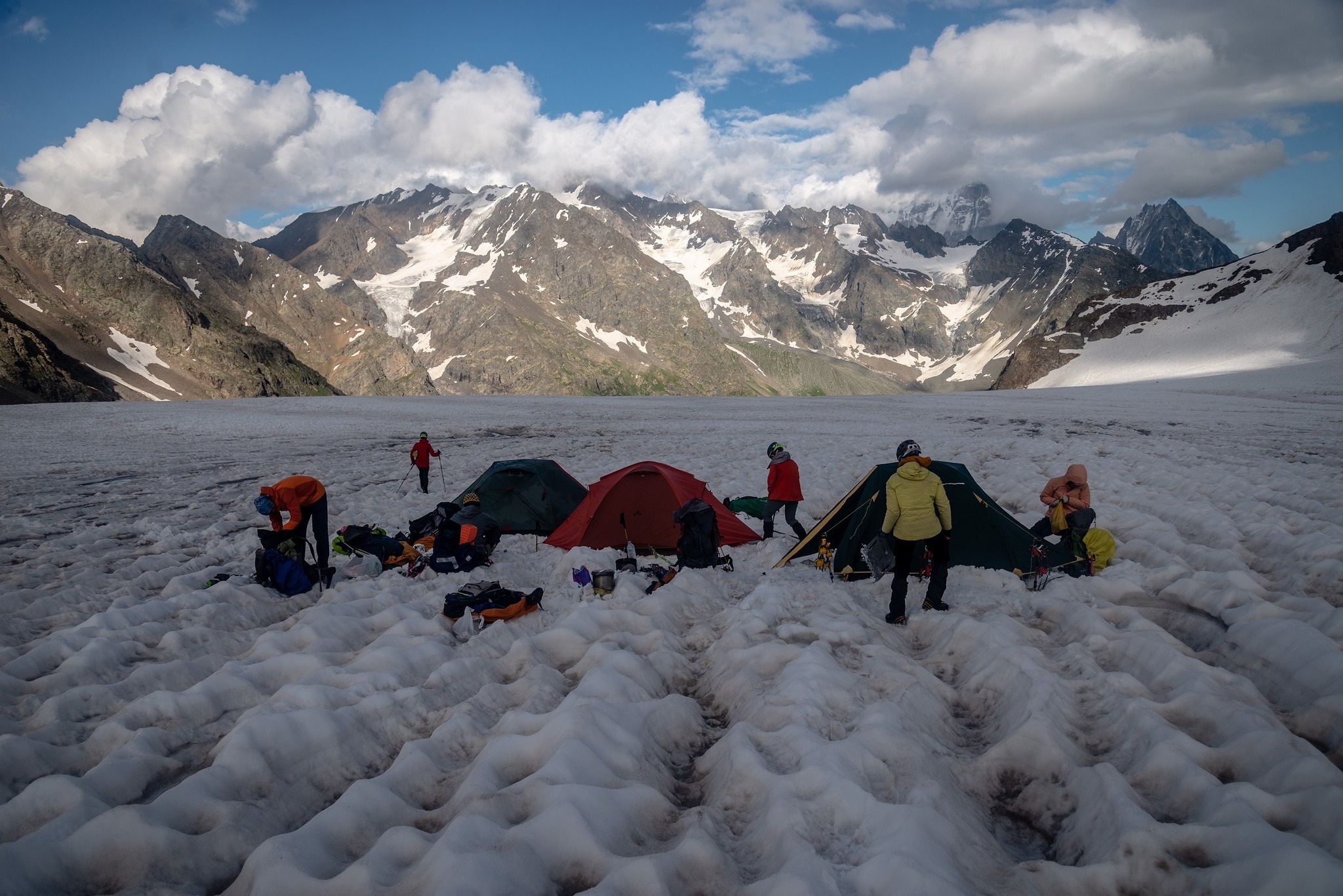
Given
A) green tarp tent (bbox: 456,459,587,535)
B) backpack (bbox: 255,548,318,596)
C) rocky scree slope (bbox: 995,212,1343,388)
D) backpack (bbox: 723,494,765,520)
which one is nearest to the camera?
backpack (bbox: 255,548,318,596)

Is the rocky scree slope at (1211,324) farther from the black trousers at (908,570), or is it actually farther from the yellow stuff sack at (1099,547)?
the black trousers at (908,570)

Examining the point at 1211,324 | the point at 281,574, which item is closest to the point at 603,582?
the point at 281,574

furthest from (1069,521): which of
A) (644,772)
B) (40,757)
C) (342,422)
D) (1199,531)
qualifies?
(342,422)

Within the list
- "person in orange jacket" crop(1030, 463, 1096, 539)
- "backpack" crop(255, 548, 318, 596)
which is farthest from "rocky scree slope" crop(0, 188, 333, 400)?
"person in orange jacket" crop(1030, 463, 1096, 539)

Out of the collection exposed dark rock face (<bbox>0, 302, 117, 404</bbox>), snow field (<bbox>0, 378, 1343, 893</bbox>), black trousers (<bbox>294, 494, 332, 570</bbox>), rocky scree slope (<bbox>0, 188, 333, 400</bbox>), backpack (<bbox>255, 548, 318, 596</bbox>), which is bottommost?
snow field (<bbox>0, 378, 1343, 893</bbox>)

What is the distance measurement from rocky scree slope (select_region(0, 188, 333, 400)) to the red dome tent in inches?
5494

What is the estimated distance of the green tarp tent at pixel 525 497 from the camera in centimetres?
1398

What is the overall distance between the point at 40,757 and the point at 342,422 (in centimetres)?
4147

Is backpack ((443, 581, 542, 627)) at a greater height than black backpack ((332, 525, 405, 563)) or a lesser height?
lesser

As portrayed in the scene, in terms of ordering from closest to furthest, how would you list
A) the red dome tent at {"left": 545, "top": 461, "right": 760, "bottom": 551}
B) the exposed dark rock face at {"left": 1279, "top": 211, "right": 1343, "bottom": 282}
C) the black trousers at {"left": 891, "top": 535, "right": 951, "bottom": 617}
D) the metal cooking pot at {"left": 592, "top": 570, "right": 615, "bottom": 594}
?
the black trousers at {"left": 891, "top": 535, "right": 951, "bottom": 617}
the metal cooking pot at {"left": 592, "top": 570, "right": 615, "bottom": 594}
the red dome tent at {"left": 545, "top": 461, "right": 760, "bottom": 551}
the exposed dark rock face at {"left": 1279, "top": 211, "right": 1343, "bottom": 282}

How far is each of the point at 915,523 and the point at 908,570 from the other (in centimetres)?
63

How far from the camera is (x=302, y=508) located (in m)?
10.4

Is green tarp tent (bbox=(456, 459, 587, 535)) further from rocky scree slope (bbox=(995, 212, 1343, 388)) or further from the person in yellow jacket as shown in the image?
rocky scree slope (bbox=(995, 212, 1343, 388))

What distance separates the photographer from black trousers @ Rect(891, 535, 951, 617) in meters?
8.54
